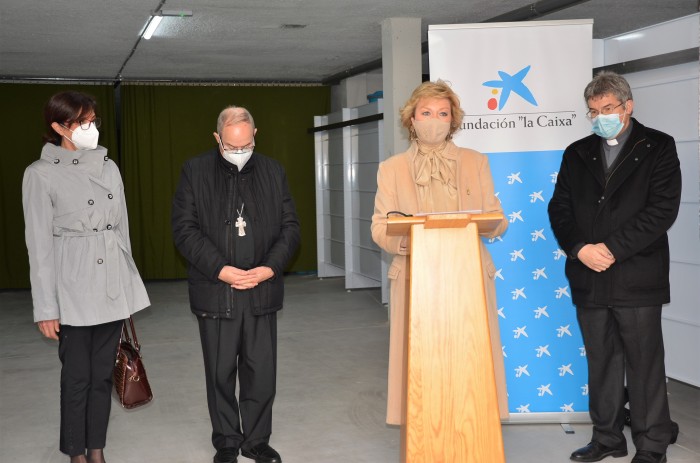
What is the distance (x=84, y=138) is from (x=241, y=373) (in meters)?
1.27

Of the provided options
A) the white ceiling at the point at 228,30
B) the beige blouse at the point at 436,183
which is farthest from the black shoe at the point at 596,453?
the white ceiling at the point at 228,30

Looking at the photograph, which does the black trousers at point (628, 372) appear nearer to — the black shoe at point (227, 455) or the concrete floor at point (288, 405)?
the concrete floor at point (288, 405)

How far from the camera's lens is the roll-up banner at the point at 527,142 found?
13.3ft

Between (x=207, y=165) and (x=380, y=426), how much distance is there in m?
1.83

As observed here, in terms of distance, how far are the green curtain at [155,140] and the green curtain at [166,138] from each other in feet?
0.04

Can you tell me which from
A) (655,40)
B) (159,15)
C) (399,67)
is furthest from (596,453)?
(159,15)

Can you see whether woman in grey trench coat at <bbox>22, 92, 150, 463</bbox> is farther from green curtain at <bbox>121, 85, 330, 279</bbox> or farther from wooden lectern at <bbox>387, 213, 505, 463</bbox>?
green curtain at <bbox>121, 85, 330, 279</bbox>

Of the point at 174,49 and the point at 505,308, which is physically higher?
the point at 174,49

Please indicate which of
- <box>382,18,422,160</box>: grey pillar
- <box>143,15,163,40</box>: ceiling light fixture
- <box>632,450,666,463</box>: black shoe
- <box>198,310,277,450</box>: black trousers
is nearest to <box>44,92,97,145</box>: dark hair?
<box>198,310,277,450</box>: black trousers

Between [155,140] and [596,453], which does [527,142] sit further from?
[155,140]

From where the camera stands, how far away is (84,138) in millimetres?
3268

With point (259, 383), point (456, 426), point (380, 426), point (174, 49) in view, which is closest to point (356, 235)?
point (174, 49)

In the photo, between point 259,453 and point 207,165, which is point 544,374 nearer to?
point 259,453

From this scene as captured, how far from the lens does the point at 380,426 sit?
14.4 feet
